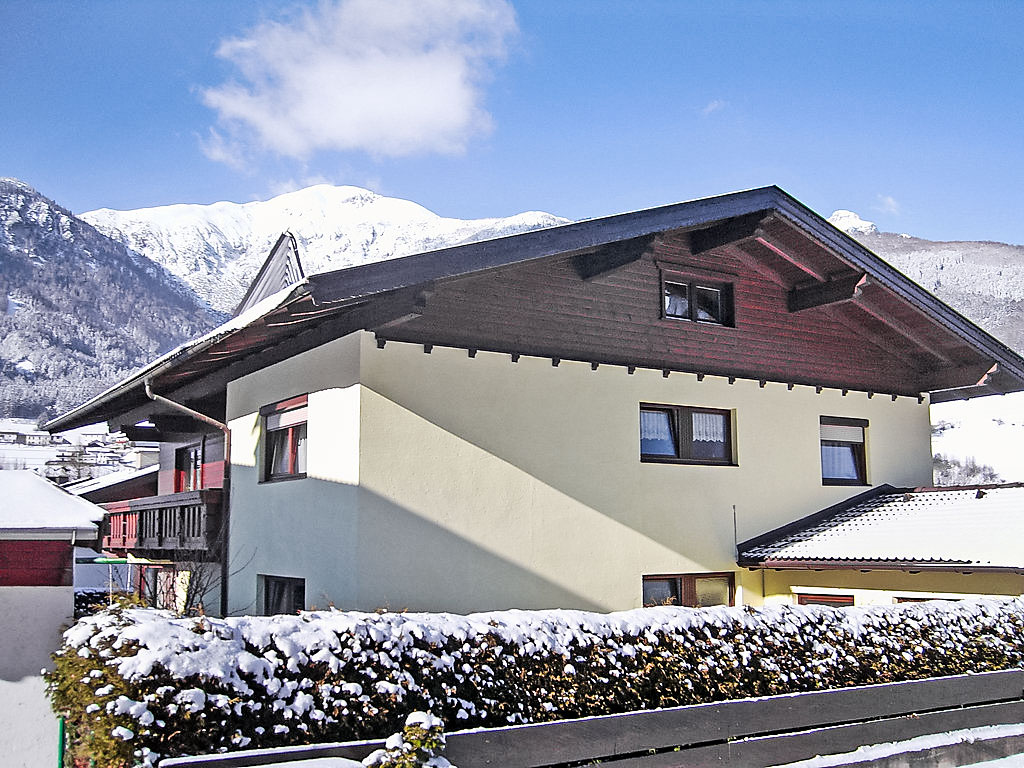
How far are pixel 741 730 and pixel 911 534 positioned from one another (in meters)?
5.76

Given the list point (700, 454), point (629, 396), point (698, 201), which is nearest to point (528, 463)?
point (629, 396)

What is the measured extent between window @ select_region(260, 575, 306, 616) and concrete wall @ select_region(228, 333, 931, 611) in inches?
9.9

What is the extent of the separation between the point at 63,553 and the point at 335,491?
312 cm

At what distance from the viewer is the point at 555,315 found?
40.5ft

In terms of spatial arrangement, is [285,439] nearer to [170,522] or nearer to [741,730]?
[170,522]

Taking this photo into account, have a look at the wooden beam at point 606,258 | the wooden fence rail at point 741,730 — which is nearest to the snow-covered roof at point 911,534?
the wooden fence rail at point 741,730

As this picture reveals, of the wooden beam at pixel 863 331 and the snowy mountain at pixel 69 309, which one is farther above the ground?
the snowy mountain at pixel 69 309

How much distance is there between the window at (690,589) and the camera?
1306 cm

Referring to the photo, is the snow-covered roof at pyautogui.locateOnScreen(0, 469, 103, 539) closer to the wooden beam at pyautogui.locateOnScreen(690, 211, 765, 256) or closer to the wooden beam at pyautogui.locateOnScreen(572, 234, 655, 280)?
the wooden beam at pyautogui.locateOnScreen(572, 234, 655, 280)

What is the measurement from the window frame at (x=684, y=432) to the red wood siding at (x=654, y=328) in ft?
1.80

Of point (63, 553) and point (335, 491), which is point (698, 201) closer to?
point (335, 491)

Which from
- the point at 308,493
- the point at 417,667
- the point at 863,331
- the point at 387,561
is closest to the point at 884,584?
the point at 863,331

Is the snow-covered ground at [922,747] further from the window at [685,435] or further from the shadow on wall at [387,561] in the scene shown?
the window at [685,435]

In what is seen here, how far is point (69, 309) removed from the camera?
506 feet
